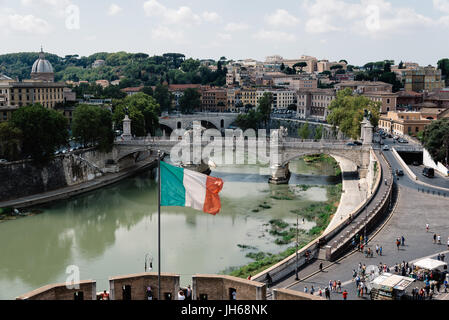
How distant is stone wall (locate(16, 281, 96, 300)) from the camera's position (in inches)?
297

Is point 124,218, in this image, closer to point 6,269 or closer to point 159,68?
point 6,269

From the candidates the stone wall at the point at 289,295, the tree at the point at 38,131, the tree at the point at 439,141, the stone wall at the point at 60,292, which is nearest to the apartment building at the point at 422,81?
the tree at the point at 439,141

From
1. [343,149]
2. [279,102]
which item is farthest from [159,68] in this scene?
[343,149]

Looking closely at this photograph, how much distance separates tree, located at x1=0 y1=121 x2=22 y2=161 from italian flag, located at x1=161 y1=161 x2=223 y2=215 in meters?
20.5

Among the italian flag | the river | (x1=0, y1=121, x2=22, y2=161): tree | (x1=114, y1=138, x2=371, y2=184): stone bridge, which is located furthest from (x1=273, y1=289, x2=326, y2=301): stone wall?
(x1=114, y1=138, x2=371, y2=184): stone bridge

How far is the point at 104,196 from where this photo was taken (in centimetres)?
2909

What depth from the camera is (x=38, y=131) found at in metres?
27.8

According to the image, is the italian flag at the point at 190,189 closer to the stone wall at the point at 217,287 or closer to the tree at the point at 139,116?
the stone wall at the point at 217,287

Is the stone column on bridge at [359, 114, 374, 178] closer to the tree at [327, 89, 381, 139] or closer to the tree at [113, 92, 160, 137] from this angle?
the tree at [327, 89, 381, 139]

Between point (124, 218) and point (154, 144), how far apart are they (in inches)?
405

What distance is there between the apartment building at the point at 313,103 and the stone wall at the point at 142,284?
52606 millimetres

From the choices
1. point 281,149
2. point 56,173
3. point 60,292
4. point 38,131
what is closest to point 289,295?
point 60,292

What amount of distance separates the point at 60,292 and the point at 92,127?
1002 inches
